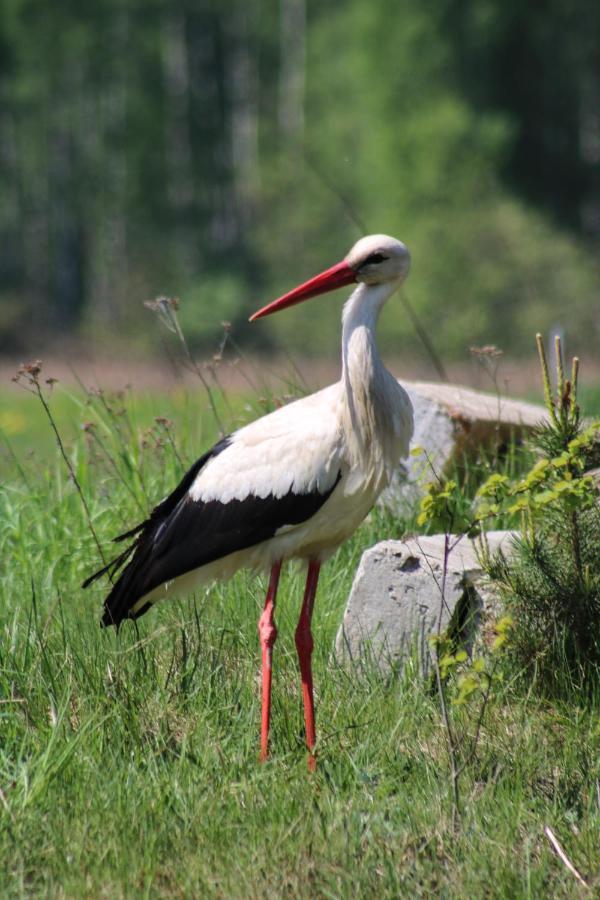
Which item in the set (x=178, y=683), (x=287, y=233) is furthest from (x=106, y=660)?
(x=287, y=233)

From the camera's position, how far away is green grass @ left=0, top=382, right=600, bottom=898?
2.96 meters

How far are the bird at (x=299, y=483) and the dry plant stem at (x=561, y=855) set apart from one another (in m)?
0.84

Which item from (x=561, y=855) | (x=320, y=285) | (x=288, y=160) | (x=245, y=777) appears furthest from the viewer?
(x=288, y=160)

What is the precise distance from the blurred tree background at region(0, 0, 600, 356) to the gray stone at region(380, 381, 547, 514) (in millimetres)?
11951

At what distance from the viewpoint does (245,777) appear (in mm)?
3424

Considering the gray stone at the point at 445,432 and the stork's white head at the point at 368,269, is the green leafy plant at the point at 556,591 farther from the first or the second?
the gray stone at the point at 445,432

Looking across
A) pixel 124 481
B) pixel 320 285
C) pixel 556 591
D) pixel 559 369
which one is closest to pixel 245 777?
pixel 556 591

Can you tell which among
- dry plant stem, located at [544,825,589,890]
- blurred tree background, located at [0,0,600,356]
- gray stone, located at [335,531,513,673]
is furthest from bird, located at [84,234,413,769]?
blurred tree background, located at [0,0,600,356]

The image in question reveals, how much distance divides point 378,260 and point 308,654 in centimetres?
127

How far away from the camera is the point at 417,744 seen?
140 inches

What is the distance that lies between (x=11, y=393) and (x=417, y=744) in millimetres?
20390

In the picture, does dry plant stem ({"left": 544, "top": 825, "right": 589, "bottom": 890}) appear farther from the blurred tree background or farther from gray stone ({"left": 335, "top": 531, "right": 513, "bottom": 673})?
the blurred tree background

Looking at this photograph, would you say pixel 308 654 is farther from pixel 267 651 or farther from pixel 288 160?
pixel 288 160

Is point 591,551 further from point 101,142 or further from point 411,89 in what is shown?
point 101,142
